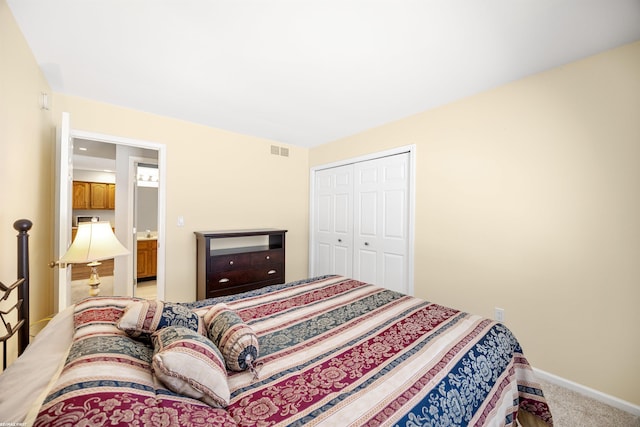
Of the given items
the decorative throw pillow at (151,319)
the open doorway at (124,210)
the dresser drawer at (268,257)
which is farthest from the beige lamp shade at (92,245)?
the dresser drawer at (268,257)

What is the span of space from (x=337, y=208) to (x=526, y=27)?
2.67 m

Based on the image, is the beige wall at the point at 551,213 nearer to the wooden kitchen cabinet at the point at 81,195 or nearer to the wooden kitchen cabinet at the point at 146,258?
the wooden kitchen cabinet at the point at 146,258

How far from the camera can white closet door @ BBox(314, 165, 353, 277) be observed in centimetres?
362

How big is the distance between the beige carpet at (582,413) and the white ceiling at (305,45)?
2445 millimetres

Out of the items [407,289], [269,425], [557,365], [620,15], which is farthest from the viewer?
[407,289]

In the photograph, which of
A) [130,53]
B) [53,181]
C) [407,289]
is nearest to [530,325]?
[407,289]

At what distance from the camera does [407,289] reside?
2.92 metres

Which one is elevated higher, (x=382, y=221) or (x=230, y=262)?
(x=382, y=221)

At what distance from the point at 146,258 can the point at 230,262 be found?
2.70 metres

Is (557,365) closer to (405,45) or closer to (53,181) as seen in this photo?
(405,45)

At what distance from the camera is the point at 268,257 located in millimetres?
3334

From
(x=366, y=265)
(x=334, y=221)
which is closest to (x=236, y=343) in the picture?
(x=366, y=265)

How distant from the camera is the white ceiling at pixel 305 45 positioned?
1.41m

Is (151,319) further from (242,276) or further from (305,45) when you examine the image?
(242,276)
